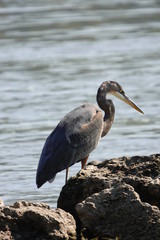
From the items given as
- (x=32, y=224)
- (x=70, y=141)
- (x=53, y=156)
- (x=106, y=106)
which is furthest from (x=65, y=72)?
(x=32, y=224)

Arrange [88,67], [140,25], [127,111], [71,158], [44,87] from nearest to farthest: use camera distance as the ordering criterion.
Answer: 1. [71,158]
2. [127,111]
3. [44,87]
4. [88,67]
5. [140,25]

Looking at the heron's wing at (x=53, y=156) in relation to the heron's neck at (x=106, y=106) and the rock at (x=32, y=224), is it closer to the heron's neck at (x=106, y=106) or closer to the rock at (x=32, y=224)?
the heron's neck at (x=106, y=106)

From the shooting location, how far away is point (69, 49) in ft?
63.1

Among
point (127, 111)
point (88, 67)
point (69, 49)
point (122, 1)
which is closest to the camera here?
point (127, 111)

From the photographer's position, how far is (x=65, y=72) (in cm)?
1661

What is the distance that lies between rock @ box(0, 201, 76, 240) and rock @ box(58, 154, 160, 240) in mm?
179

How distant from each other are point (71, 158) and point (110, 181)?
193 cm

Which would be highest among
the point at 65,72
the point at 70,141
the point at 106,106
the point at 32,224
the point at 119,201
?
the point at 119,201

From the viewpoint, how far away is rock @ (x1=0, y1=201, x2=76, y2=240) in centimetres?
631

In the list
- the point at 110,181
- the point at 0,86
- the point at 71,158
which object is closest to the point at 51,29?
the point at 0,86

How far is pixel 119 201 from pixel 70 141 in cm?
228

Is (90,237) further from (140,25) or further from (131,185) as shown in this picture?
(140,25)

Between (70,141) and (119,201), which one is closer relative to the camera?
(119,201)

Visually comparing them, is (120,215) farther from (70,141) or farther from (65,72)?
(65,72)
